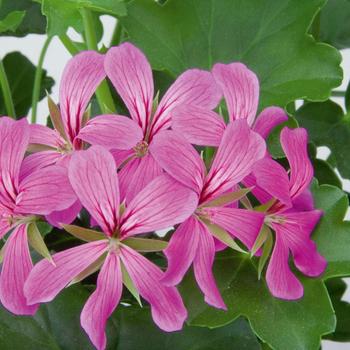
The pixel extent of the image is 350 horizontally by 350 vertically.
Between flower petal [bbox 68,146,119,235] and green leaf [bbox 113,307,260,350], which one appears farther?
green leaf [bbox 113,307,260,350]

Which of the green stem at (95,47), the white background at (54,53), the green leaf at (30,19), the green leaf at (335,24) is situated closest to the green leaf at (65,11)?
the green stem at (95,47)

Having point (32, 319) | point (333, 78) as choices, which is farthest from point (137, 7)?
point (32, 319)

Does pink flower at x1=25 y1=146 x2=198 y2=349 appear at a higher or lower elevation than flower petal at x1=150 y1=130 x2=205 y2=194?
lower

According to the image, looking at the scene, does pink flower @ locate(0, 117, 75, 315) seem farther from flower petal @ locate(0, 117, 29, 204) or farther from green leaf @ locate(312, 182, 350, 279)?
green leaf @ locate(312, 182, 350, 279)

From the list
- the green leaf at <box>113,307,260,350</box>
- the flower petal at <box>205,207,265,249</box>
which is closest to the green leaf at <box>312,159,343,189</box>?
the green leaf at <box>113,307,260,350</box>

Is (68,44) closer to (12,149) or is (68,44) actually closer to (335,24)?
(12,149)

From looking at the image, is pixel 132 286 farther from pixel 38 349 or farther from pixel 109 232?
pixel 38 349
